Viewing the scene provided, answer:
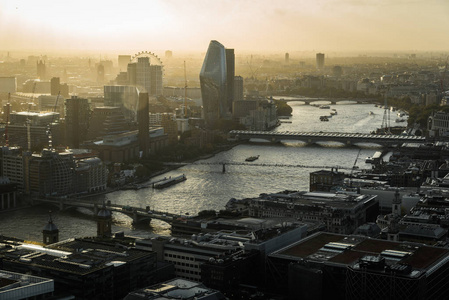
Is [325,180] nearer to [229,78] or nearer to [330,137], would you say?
[330,137]

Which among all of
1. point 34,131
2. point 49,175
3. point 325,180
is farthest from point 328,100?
point 49,175

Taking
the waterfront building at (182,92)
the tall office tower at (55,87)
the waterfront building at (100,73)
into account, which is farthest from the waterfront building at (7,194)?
the waterfront building at (100,73)

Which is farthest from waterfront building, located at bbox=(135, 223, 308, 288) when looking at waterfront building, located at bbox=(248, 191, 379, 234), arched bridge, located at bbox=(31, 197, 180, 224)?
arched bridge, located at bbox=(31, 197, 180, 224)

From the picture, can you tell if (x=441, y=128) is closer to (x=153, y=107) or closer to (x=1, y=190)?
(x=153, y=107)

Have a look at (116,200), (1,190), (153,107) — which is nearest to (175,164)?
(116,200)

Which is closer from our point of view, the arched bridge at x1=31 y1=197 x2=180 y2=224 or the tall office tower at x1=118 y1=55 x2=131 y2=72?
the arched bridge at x1=31 y1=197 x2=180 y2=224

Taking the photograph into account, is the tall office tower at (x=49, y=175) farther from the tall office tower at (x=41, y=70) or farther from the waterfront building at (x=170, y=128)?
the tall office tower at (x=41, y=70)

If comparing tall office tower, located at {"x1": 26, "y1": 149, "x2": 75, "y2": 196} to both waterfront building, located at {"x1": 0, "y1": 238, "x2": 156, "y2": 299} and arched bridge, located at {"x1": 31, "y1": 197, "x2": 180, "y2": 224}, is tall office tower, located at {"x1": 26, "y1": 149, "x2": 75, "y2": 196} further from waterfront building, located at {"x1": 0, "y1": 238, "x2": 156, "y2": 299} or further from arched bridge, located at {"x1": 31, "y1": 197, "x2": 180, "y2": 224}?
waterfront building, located at {"x1": 0, "y1": 238, "x2": 156, "y2": 299}
